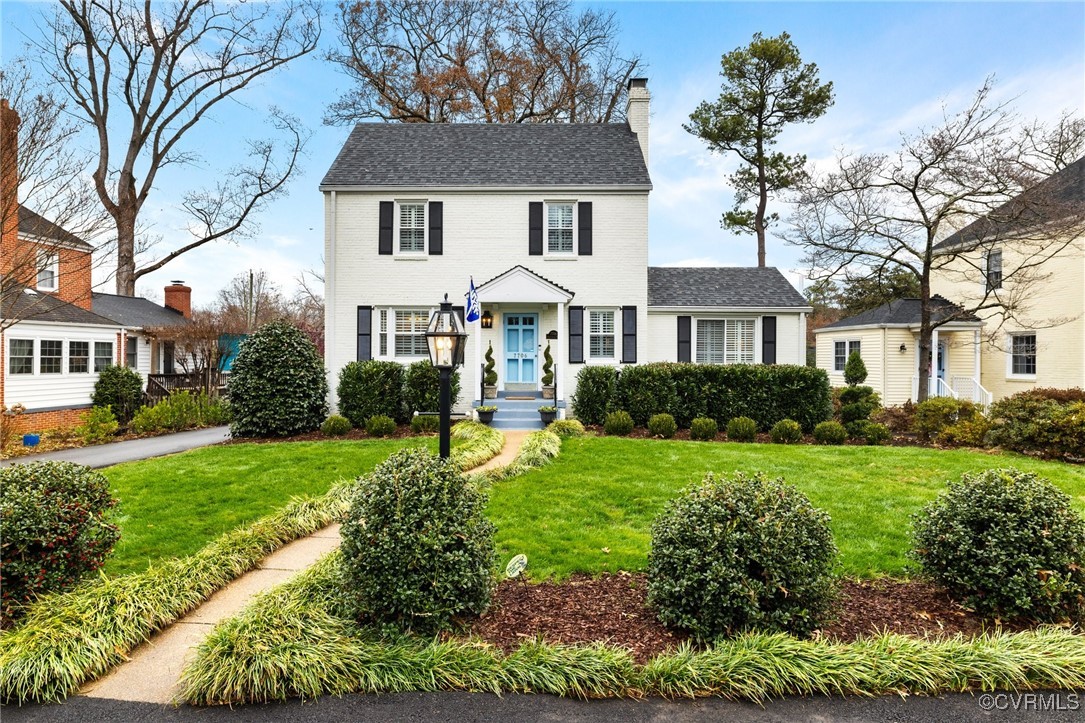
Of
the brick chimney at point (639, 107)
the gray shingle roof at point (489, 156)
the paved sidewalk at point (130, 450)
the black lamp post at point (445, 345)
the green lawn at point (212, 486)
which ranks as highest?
the brick chimney at point (639, 107)

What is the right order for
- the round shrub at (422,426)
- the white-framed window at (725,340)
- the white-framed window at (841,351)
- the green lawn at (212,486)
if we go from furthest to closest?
the white-framed window at (841,351)
the white-framed window at (725,340)
the round shrub at (422,426)
the green lawn at (212,486)

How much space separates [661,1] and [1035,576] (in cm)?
1021

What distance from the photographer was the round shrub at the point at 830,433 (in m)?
10.8

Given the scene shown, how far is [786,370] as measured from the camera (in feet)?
38.7

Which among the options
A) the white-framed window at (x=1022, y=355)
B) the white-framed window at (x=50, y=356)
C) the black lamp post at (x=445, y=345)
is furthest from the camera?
the white-framed window at (x=1022, y=355)

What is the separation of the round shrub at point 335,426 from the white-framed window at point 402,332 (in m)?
3.27

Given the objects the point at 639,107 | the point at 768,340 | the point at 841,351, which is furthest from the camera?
the point at 841,351

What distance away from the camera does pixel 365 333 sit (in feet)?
46.9

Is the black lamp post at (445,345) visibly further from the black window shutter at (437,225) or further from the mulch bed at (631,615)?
the black window shutter at (437,225)

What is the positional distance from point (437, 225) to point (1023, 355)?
1964 centimetres

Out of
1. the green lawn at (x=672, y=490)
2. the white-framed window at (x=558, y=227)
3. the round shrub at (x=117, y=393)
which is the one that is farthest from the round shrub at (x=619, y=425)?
the round shrub at (x=117, y=393)

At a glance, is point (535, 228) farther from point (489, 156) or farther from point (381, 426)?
point (381, 426)

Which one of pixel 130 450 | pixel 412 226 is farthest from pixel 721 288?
pixel 130 450

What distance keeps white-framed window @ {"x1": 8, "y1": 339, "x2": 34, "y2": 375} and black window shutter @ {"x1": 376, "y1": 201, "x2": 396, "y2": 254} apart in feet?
33.0
